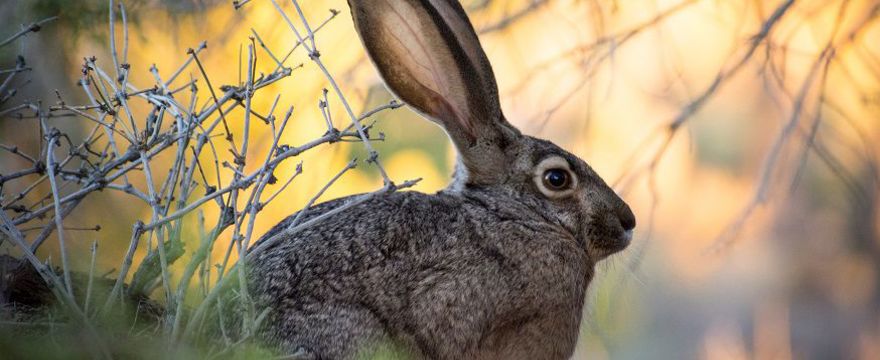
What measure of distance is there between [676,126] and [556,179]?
628 mm

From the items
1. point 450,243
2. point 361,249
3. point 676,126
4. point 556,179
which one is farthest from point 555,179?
point 676,126

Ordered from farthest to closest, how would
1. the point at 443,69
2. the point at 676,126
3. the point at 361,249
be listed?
1. the point at 676,126
2. the point at 443,69
3. the point at 361,249

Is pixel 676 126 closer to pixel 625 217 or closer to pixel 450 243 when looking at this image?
pixel 625 217

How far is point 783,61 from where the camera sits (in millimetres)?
1936

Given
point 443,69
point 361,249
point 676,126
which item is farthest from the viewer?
point 676,126

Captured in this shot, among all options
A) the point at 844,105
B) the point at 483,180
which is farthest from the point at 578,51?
the point at 483,180

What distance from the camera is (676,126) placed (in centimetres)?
188

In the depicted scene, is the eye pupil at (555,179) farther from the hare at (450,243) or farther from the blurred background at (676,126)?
the blurred background at (676,126)

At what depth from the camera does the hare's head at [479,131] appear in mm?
1251

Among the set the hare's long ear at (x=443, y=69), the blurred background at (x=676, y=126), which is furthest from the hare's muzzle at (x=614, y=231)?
the blurred background at (x=676, y=126)

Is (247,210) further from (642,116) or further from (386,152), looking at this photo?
(642,116)

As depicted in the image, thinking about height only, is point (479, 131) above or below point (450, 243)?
above

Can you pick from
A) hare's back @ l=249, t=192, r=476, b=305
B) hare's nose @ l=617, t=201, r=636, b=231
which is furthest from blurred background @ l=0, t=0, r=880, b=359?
hare's back @ l=249, t=192, r=476, b=305

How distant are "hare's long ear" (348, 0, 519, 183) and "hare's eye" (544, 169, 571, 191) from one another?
0.20 ft
